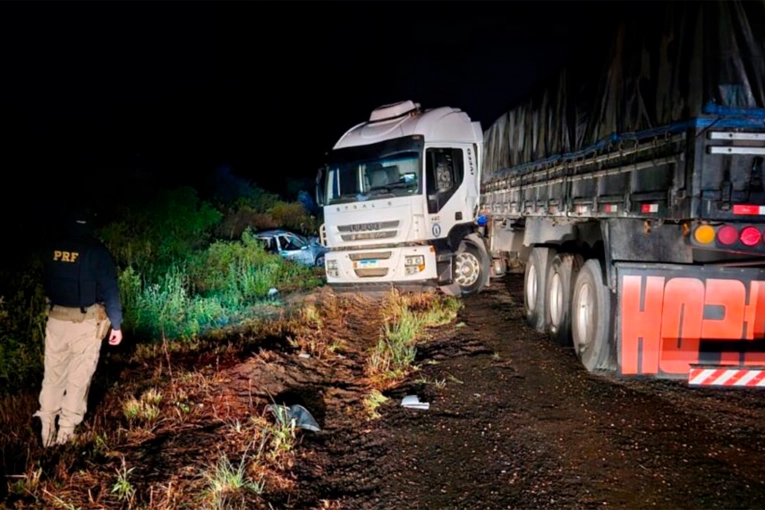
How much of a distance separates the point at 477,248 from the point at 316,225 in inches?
498

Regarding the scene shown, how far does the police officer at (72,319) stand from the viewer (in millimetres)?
4068

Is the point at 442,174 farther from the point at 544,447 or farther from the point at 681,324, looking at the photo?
the point at 544,447

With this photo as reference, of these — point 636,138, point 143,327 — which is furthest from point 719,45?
point 143,327

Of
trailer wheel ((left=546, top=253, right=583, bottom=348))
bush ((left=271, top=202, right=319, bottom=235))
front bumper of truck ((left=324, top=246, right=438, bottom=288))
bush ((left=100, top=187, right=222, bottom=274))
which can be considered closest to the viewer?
trailer wheel ((left=546, top=253, right=583, bottom=348))

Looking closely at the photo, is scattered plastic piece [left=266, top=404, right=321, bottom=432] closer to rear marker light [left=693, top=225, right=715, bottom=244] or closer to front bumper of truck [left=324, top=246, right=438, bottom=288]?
rear marker light [left=693, top=225, right=715, bottom=244]

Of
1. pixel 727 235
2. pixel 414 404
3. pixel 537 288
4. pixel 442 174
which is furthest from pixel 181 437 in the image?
pixel 442 174

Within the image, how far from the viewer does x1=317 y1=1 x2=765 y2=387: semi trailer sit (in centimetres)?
382

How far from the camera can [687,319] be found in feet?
15.0

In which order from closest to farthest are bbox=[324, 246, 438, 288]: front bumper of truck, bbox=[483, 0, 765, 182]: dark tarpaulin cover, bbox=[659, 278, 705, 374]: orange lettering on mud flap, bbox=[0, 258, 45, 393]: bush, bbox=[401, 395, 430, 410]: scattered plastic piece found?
bbox=[483, 0, 765, 182]: dark tarpaulin cover → bbox=[659, 278, 705, 374]: orange lettering on mud flap → bbox=[401, 395, 430, 410]: scattered plastic piece → bbox=[0, 258, 45, 393]: bush → bbox=[324, 246, 438, 288]: front bumper of truck

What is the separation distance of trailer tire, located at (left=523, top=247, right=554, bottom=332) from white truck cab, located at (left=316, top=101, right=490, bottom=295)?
1.46m

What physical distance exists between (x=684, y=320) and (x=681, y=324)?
4cm

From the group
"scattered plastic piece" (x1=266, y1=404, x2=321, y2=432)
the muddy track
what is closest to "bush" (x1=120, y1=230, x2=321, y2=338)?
the muddy track

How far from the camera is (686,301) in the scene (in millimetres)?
4527

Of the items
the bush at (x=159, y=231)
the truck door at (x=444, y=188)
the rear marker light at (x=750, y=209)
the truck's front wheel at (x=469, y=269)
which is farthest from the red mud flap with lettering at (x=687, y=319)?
the bush at (x=159, y=231)
